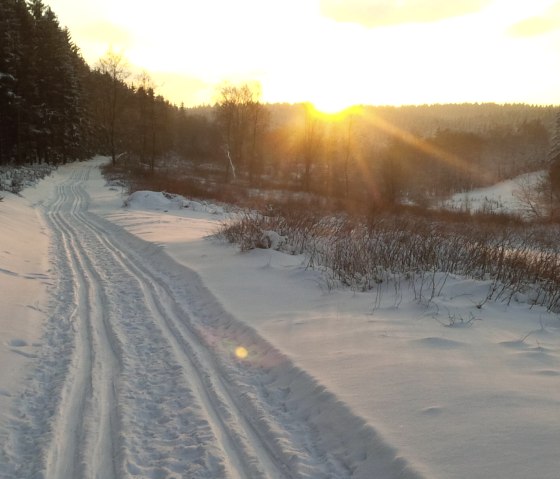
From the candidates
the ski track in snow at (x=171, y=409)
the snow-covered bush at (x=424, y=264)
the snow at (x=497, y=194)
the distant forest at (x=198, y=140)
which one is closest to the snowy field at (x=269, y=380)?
the ski track in snow at (x=171, y=409)

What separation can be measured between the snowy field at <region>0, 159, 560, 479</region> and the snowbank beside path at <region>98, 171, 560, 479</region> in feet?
0.06

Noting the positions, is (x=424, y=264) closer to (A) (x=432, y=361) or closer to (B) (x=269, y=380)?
(A) (x=432, y=361)

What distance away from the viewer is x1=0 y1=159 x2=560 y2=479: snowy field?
9.78ft

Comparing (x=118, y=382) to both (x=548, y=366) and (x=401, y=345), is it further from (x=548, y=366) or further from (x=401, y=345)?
(x=548, y=366)

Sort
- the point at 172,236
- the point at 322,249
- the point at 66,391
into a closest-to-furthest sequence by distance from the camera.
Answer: the point at 66,391 → the point at 322,249 → the point at 172,236

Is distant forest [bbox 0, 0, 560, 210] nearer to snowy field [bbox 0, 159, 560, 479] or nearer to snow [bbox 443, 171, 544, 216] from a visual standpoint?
snow [bbox 443, 171, 544, 216]

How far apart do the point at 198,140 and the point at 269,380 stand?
8195 centimetres

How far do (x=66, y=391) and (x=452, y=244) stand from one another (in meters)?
8.19

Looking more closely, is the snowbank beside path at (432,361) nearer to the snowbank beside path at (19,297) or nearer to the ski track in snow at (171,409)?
the ski track in snow at (171,409)

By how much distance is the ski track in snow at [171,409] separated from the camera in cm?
298

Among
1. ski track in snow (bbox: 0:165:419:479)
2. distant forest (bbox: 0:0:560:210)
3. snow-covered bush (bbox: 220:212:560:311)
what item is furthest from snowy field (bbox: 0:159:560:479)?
distant forest (bbox: 0:0:560:210)

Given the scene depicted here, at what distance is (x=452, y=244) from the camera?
9.39 meters

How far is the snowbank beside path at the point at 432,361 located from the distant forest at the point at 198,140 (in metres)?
25.4

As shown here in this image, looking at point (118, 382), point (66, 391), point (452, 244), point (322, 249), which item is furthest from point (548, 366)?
point (322, 249)
